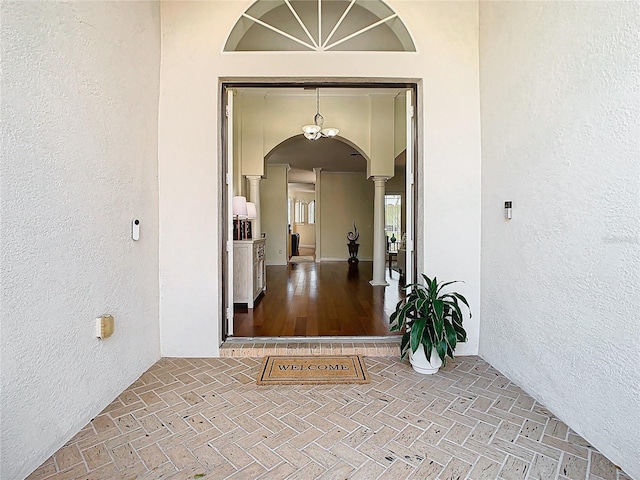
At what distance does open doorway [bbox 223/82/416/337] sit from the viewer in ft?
9.94

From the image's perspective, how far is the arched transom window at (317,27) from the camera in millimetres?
2631

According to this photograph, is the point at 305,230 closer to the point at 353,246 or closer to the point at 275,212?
the point at 353,246

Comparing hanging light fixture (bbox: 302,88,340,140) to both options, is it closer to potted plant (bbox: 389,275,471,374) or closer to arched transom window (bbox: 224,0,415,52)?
arched transom window (bbox: 224,0,415,52)

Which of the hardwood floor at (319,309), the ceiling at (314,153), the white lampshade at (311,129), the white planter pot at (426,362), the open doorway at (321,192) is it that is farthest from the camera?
the ceiling at (314,153)

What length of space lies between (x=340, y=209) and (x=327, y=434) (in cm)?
873

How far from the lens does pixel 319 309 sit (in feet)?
13.2

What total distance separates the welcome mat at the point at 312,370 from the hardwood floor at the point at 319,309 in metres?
0.39

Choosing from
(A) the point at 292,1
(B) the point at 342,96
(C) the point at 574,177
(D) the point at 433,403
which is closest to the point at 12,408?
(D) the point at 433,403

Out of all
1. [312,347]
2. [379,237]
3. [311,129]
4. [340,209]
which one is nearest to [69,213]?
[312,347]

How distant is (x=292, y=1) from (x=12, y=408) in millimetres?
3210

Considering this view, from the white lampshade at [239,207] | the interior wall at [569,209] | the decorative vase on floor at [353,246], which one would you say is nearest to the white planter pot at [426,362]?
the interior wall at [569,209]

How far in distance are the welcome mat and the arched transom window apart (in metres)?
2.45

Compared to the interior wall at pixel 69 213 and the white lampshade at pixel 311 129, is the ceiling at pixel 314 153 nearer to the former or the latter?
the white lampshade at pixel 311 129

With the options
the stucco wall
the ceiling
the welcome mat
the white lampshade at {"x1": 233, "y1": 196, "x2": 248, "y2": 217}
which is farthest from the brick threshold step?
the ceiling
